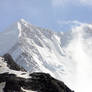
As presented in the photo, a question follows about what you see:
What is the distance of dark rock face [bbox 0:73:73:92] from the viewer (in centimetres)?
16438

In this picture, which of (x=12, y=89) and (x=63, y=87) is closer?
(x=12, y=89)

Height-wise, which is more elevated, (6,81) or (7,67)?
(7,67)

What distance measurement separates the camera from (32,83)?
17038cm

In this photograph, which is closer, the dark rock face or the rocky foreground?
the dark rock face

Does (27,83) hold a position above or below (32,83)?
below

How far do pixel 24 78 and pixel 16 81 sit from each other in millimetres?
6199

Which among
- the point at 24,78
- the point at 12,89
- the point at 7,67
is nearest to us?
the point at 12,89

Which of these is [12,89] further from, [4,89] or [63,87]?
[63,87]

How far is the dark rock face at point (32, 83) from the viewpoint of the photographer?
539 ft

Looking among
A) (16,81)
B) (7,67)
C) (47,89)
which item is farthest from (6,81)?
(7,67)

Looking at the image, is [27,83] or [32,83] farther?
[32,83]

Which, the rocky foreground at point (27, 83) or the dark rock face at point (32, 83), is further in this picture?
the rocky foreground at point (27, 83)

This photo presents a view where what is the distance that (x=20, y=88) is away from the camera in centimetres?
16438

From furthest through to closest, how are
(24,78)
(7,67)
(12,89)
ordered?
1. (7,67)
2. (24,78)
3. (12,89)
